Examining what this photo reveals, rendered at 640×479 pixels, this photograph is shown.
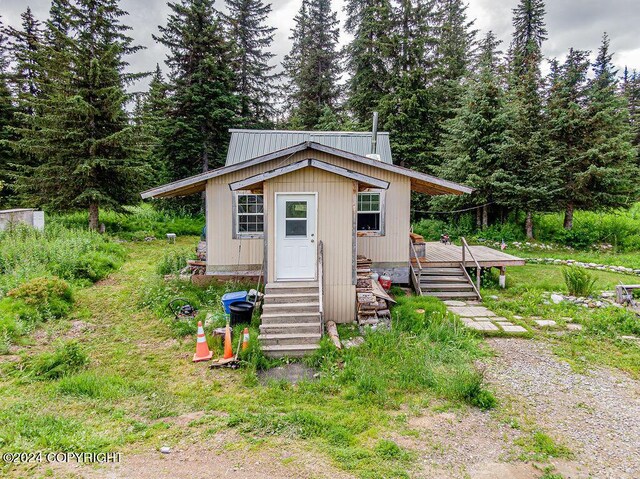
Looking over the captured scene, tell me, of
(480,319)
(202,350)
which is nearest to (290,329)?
(202,350)

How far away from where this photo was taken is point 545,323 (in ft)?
24.5

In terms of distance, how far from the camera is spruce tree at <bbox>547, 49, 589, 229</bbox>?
15586 mm

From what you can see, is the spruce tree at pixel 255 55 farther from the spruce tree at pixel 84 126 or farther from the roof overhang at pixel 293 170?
the roof overhang at pixel 293 170

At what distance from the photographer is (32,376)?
16.1 feet

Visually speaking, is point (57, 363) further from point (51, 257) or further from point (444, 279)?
point (444, 279)

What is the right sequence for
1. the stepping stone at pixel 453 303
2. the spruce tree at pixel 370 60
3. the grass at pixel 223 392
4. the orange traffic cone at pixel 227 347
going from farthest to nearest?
the spruce tree at pixel 370 60 < the stepping stone at pixel 453 303 < the orange traffic cone at pixel 227 347 < the grass at pixel 223 392

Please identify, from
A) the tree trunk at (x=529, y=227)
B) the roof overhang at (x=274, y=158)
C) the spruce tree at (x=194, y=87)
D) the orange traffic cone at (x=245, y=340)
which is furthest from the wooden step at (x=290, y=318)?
the spruce tree at (x=194, y=87)

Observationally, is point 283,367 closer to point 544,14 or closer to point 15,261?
point 15,261

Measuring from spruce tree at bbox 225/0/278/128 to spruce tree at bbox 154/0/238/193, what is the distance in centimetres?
344

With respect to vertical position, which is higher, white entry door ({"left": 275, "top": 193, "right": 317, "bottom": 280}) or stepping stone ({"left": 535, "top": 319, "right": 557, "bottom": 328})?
white entry door ({"left": 275, "top": 193, "right": 317, "bottom": 280})

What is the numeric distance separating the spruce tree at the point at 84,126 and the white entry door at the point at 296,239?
10.2m

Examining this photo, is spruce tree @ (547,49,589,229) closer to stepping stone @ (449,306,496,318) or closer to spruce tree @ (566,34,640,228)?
spruce tree @ (566,34,640,228)

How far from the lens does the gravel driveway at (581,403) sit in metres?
3.56

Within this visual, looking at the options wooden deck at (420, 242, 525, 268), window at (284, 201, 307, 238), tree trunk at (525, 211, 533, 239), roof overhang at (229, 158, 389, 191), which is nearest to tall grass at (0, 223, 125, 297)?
roof overhang at (229, 158, 389, 191)
